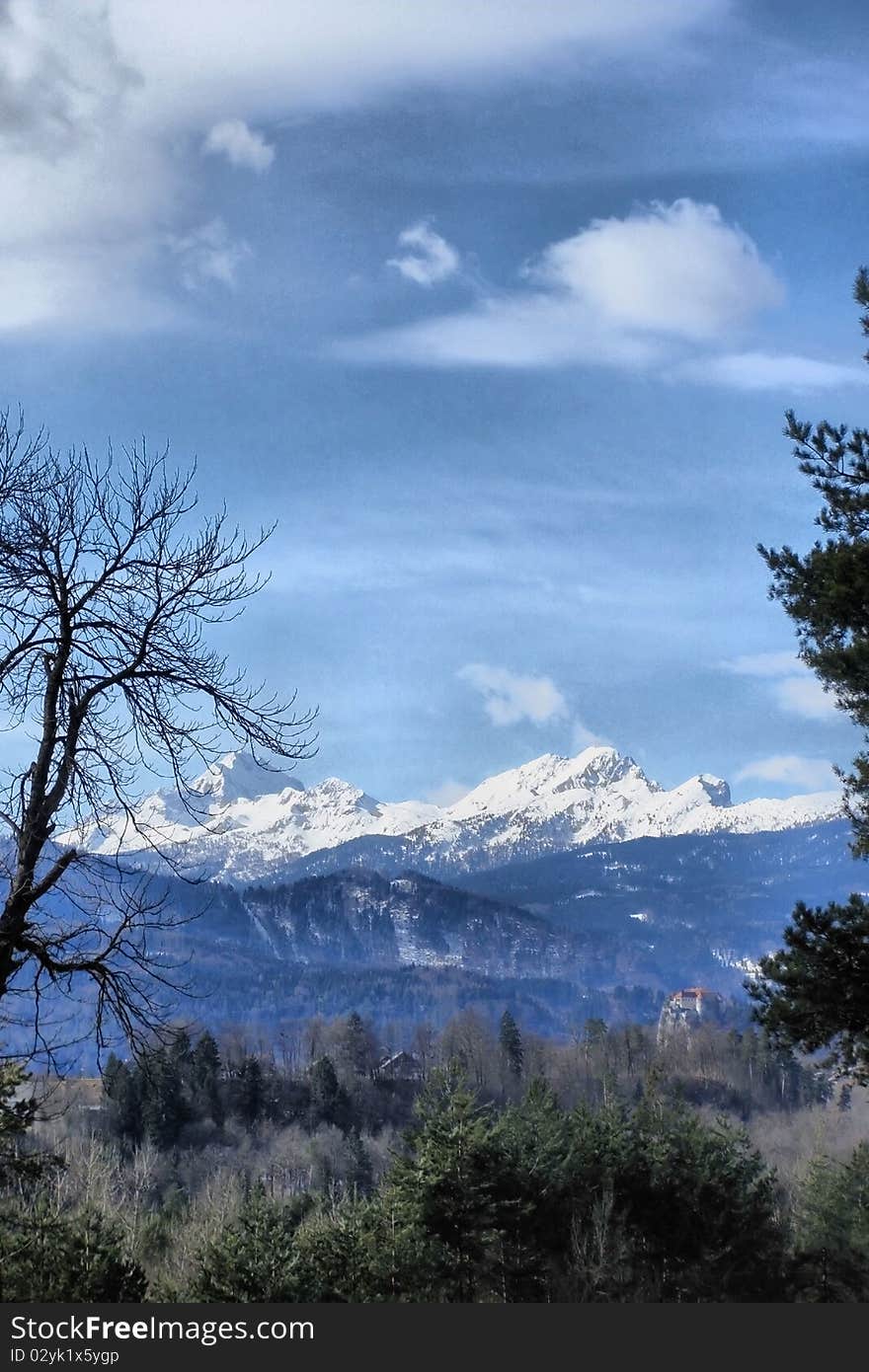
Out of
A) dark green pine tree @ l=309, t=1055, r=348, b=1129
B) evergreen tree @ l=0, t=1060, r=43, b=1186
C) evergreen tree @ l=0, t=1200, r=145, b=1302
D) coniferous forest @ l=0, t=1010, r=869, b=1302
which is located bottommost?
dark green pine tree @ l=309, t=1055, r=348, b=1129

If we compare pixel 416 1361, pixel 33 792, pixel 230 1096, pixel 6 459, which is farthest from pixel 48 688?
pixel 230 1096

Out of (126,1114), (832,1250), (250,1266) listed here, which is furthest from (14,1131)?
(126,1114)

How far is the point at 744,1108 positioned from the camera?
13812 centimetres

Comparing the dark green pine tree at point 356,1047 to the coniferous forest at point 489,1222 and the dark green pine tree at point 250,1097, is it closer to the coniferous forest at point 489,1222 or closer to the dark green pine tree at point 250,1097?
the dark green pine tree at point 250,1097

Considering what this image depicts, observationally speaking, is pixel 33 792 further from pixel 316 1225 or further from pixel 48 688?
pixel 316 1225

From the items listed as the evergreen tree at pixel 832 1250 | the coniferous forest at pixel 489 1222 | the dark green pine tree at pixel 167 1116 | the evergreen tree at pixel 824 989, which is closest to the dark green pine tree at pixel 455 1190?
the coniferous forest at pixel 489 1222

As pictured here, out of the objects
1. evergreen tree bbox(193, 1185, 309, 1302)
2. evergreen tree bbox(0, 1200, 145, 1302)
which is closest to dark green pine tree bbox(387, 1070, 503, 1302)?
evergreen tree bbox(193, 1185, 309, 1302)

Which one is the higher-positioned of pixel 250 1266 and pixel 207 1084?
pixel 250 1266

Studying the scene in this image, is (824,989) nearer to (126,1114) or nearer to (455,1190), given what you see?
(455,1190)

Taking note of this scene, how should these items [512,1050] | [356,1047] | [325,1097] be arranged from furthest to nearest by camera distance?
[356,1047], [512,1050], [325,1097]

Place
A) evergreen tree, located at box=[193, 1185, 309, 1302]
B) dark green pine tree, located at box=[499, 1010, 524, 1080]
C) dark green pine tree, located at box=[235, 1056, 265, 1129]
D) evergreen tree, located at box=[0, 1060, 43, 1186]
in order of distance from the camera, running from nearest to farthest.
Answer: evergreen tree, located at box=[0, 1060, 43, 1186], evergreen tree, located at box=[193, 1185, 309, 1302], dark green pine tree, located at box=[235, 1056, 265, 1129], dark green pine tree, located at box=[499, 1010, 524, 1080]

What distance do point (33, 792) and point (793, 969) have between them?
33.7ft

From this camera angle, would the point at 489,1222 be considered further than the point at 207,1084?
No

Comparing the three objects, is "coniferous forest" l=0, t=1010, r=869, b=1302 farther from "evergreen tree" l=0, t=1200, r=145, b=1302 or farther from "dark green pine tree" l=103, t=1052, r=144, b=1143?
"dark green pine tree" l=103, t=1052, r=144, b=1143
